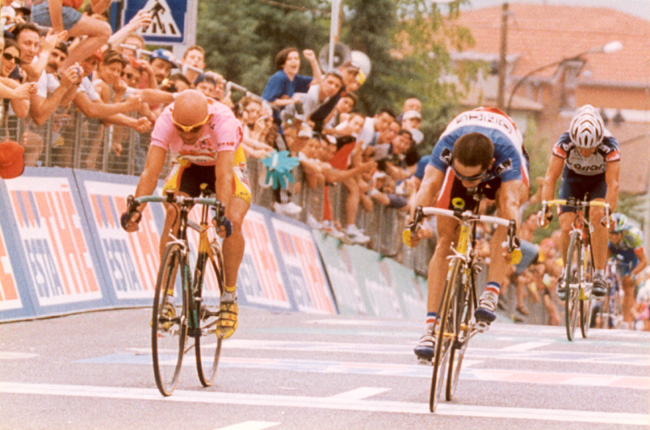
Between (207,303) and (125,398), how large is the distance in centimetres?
96

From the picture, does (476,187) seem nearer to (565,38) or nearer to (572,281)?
(572,281)

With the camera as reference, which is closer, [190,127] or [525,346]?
[190,127]

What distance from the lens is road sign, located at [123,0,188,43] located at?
55.7ft

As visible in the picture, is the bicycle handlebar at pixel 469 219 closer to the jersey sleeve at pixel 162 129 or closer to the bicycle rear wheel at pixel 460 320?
the bicycle rear wheel at pixel 460 320

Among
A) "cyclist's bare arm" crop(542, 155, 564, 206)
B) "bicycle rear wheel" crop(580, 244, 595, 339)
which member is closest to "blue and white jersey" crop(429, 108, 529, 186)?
"cyclist's bare arm" crop(542, 155, 564, 206)

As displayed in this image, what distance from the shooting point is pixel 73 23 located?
13.2 m

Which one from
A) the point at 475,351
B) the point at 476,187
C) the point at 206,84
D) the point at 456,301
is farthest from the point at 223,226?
the point at 206,84

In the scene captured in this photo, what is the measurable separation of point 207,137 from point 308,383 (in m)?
1.76

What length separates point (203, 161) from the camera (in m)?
8.48

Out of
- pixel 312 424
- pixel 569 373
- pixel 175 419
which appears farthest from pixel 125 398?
pixel 569 373

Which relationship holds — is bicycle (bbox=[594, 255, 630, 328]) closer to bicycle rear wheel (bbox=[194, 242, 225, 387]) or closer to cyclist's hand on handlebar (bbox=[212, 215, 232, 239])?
bicycle rear wheel (bbox=[194, 242, 225, 387])

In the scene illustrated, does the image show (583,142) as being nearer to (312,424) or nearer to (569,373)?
(569,373)

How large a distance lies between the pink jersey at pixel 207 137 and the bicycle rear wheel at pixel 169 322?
94 centimetres

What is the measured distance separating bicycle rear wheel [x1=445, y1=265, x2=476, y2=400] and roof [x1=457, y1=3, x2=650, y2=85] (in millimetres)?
63930
